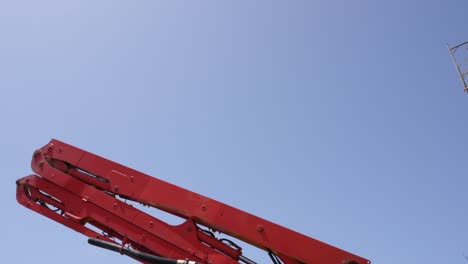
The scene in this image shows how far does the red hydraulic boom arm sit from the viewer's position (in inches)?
193

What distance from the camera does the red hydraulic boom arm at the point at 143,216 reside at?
4902 mm

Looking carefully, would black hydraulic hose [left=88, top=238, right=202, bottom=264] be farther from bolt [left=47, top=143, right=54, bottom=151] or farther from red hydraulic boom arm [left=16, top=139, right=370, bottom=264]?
bolt [left=47, top=143, right=54, bottom=151]

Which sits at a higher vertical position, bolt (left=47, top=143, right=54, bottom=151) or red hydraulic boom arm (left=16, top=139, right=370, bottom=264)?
bolt (left=47, top=143, right=54, bottom=151)

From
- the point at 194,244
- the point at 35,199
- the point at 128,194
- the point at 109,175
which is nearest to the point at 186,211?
the point at 194,244

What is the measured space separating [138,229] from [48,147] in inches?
72.9

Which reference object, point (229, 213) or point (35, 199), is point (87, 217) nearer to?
point (35, 199)

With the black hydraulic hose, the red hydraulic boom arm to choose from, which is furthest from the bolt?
the black hydraulic hose

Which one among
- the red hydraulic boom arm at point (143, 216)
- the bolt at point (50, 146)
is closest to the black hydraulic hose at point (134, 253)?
the red hydraulic boom arm at point (143, 216)

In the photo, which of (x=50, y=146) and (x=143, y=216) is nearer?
(x=143, y=216)

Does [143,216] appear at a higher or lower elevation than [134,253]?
higher

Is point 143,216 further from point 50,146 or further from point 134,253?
point 50,146

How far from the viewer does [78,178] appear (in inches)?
229

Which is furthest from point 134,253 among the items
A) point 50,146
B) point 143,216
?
point 50,146

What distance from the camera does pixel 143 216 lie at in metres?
5.38
